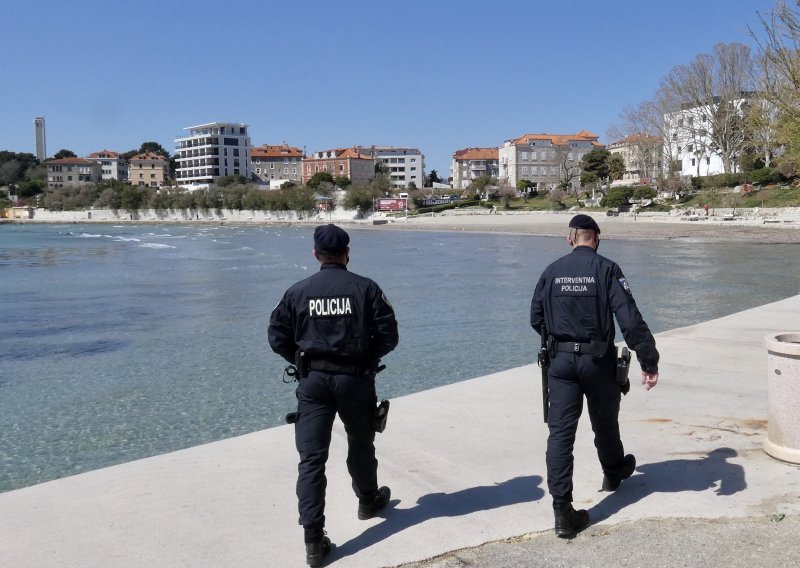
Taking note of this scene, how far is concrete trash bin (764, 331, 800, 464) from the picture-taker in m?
4.74

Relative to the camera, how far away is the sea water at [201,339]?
8125 mm

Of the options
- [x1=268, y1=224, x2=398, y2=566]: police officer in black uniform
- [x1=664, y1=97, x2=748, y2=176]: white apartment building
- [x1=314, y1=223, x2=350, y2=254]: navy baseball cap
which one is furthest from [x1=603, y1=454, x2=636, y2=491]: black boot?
[x1=664, y1=97, x2=748, y2=176]: white apartment building

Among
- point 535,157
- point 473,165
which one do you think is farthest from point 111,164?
point 535,157

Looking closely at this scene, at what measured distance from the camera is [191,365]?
1165cm

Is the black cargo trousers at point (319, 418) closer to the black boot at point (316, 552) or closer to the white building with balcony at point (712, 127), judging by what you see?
the black boot at point (316, 552)

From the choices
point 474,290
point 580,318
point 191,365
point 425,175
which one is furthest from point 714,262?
point 425,175

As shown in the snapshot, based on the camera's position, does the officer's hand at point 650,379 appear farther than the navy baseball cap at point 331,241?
Yes

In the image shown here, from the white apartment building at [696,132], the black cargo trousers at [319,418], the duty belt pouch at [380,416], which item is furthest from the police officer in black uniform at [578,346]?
the white apartment building at [696,132]

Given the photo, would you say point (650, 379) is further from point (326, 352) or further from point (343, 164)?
point (343, 164)

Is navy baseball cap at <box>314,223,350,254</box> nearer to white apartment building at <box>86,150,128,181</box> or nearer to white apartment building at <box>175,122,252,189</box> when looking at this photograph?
white apartment building at <box>175,122,252,189</box>

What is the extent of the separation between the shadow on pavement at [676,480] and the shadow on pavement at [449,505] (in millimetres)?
441

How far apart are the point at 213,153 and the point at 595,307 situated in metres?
161

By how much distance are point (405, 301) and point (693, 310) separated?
23.7 feet

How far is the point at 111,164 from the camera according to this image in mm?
183625
